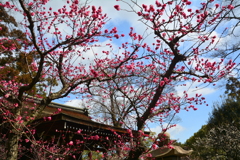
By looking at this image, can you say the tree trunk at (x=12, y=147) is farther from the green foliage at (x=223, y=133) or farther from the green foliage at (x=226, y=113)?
the green foliage at (x=226, y=113)

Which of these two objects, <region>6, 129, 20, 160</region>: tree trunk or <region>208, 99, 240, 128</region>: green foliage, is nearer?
<region>6, 129, 20, 160</region>: tree trunk

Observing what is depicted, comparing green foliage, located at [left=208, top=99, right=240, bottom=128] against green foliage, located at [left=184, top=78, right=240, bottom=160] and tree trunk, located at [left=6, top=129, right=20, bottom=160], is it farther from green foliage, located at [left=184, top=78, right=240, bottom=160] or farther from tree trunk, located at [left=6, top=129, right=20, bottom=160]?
tree trunk, located at [left=6, top=129, right=20, bottom=160]

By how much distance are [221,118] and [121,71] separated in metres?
10.1

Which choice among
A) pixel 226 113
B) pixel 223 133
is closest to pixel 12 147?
pixel 223 133

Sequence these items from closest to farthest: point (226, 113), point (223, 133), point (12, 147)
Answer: point (12, 147), point (223, 133), point (226, 113)

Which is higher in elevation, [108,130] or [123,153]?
[108,130]

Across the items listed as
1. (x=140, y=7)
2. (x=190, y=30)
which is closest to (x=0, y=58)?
(x=140, y=7)

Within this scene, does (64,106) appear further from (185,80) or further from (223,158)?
(223,158)

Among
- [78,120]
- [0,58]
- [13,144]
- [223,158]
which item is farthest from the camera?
[0,58]

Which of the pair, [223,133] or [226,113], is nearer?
[223,133]

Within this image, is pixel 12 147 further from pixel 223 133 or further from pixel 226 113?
pixel 226 113

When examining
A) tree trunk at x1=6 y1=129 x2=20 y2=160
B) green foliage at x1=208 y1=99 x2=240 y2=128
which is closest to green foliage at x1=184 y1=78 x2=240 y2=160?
green foliage at x1=208 y1=99 x2=240 y2=128

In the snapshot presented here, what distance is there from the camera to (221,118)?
16578 millimetres

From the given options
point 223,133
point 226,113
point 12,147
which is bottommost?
point 12,147
